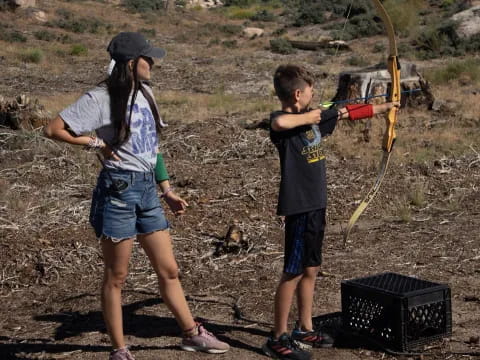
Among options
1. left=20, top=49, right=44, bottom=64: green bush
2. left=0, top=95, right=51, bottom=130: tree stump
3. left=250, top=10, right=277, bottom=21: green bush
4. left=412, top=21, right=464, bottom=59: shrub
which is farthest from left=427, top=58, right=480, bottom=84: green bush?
left=250, top=10, right=277, bottom=21: green bush

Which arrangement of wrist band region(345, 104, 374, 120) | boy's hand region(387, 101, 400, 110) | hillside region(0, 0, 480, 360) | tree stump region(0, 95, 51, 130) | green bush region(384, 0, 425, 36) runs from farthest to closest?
green bush region(384, 0, 425, 36) < tree stump region(0, 95, 51, 130) < hillside region(0, 0, 480, 360) < boy's hand region(387, 101, 400, 110) < wrist band region(345, 104, 374, 120)

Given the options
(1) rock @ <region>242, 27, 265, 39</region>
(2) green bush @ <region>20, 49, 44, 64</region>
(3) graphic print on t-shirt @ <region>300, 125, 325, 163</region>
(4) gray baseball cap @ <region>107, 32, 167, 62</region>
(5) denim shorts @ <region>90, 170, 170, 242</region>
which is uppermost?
(1) rock @ <region>242, 27, 265, 39</region>

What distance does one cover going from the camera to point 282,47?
91.7 feet

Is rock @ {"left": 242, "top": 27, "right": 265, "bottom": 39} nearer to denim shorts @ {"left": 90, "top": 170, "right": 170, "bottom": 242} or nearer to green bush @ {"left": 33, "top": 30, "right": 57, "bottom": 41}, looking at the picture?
green bush @ {"left": 33, "top": 30, "right": 57, "bottom": 41}

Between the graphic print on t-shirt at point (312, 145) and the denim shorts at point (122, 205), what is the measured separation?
880 mm

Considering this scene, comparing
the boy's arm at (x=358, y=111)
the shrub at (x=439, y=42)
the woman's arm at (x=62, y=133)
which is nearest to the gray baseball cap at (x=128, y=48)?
the woman's arm at (x=62, y=133)

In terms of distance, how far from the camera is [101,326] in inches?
220

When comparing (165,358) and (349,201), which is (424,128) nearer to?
(349,201)

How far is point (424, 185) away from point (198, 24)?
3245cm

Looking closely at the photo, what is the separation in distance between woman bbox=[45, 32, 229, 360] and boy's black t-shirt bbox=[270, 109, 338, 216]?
0.69 meters

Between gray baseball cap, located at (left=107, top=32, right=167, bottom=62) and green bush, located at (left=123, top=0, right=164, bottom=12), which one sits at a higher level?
green bush, located at (left=123, top=0, right=164, bottom=12)

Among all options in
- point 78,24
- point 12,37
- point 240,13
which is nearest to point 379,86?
point 12,37

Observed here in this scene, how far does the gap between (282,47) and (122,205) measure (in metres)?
24.2

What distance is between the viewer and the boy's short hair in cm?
461
